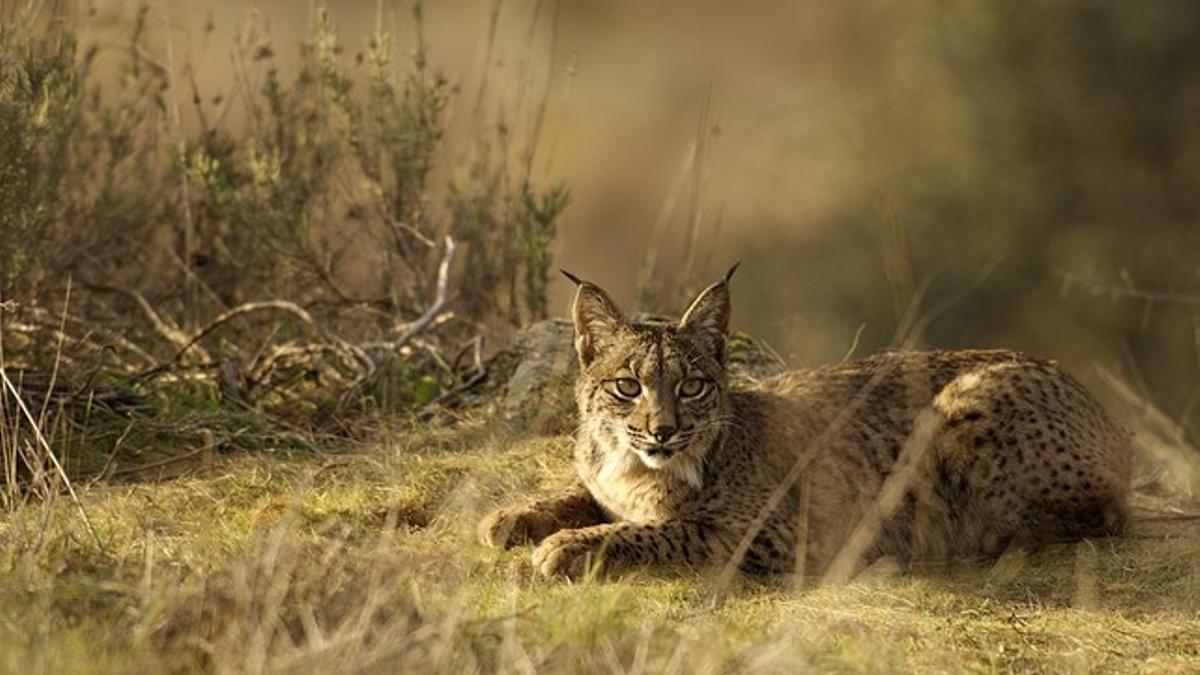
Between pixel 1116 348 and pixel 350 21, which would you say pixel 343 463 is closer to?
pixel 1116 348

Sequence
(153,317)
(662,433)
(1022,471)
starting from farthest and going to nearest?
(153,317)
(1022,471)
(662,433)

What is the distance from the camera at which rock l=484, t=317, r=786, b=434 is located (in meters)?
8.85

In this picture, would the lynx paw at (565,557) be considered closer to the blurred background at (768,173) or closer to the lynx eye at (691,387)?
the lynx eye at (691,387)

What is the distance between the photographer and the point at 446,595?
574cm

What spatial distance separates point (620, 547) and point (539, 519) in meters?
0.53

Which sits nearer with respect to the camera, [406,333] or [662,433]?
[662,433]

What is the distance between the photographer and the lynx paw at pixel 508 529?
706 cm

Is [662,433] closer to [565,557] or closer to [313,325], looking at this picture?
[565,557]

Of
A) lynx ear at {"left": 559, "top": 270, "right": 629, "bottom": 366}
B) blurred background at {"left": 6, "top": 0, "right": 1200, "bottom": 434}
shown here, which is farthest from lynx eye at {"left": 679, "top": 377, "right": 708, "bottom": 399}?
blurred background at {"left": 6, "top": 0, "right": 1200, "bottom": 434}

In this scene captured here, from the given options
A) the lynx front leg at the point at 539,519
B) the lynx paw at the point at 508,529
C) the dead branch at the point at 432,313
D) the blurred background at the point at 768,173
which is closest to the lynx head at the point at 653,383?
the lynx front leg at the point at 539,519

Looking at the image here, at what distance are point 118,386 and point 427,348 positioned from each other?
69.0 inches

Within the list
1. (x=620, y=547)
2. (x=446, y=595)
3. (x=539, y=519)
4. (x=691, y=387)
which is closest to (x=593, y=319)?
(x=691, y=387)

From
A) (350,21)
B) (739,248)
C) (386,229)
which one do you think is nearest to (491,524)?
(386,229)

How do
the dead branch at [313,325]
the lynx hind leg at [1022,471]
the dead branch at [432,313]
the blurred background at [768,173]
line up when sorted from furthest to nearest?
the blurred background at [768,173] → the dead branch at [432,313] → the dead branch at [313,325] → the lynx hind leg at [1022,471]
